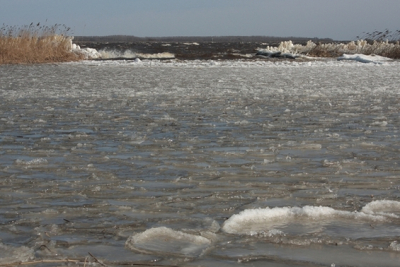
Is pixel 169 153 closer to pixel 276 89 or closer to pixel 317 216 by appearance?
pixel 317 216

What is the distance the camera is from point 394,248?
2555 mm

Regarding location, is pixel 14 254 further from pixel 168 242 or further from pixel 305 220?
pixel 305 220

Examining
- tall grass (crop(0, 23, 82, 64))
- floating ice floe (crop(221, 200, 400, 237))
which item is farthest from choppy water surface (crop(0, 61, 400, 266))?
tall grass (crop(0, 23, 82, 64))

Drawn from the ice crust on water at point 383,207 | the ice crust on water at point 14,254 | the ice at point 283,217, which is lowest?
the ice crust on water at point 14,254

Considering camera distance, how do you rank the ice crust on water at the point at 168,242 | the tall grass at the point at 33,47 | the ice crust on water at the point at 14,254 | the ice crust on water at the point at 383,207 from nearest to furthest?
the ice crust on water at the point at 14,254 → the ice crust on water at the point at 168,242 → the ice crust on water at the point at 383,207 → the tall grass at the point at 33,47

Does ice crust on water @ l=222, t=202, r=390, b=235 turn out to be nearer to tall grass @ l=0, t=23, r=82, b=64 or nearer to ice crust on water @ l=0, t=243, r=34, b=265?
ice crust on water @ l=0, t=243, r=34, b=265

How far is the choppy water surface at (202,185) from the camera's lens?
2611 millimetres

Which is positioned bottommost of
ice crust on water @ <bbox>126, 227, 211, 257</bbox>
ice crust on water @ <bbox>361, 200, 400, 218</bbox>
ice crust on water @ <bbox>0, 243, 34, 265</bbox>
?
ice crust on water @ <bbox>0, 243, 34, 265</bbox>

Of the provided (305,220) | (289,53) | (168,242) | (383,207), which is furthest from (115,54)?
(168,242)

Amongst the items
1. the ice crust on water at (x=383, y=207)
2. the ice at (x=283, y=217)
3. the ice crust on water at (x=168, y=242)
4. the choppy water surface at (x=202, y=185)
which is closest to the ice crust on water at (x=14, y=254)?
the choppy water surface at (x=202, y=185)

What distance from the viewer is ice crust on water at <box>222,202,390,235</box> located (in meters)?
2.94

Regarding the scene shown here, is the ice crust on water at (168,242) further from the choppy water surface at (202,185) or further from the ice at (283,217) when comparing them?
the ice at (283,217)

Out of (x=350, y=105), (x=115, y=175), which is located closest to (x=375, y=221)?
(x=115, y=175)

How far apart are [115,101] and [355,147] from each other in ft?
15.4
